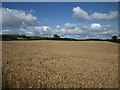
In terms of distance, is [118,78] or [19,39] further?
[19,39]

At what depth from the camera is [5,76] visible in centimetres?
736

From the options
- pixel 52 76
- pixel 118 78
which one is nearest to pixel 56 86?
pixel 52 76

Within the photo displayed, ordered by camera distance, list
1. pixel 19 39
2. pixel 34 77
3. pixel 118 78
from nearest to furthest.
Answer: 1. pixel 34 77
2. pixel 118 78
3. pixel 19 39

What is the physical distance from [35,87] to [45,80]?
2.35 feet

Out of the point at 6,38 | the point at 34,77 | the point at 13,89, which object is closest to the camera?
the point at 13,89

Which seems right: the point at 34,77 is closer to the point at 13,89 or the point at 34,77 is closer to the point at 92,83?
the point at 13,89

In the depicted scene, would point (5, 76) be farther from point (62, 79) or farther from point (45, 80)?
point (62, 79)

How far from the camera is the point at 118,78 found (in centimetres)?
812

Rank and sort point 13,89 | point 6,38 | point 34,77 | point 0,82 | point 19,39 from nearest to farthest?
1. point 13,89
2. point 0,82
3. point 34,77
4. point 6,38
5. point 19,39

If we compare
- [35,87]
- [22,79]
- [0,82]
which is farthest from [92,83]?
[0,82]

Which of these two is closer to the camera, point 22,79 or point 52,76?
point 22,79

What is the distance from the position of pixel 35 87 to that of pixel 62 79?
132 centimetres

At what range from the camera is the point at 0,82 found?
6.69m

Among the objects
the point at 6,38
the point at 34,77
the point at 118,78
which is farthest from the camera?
the point at 6,38
